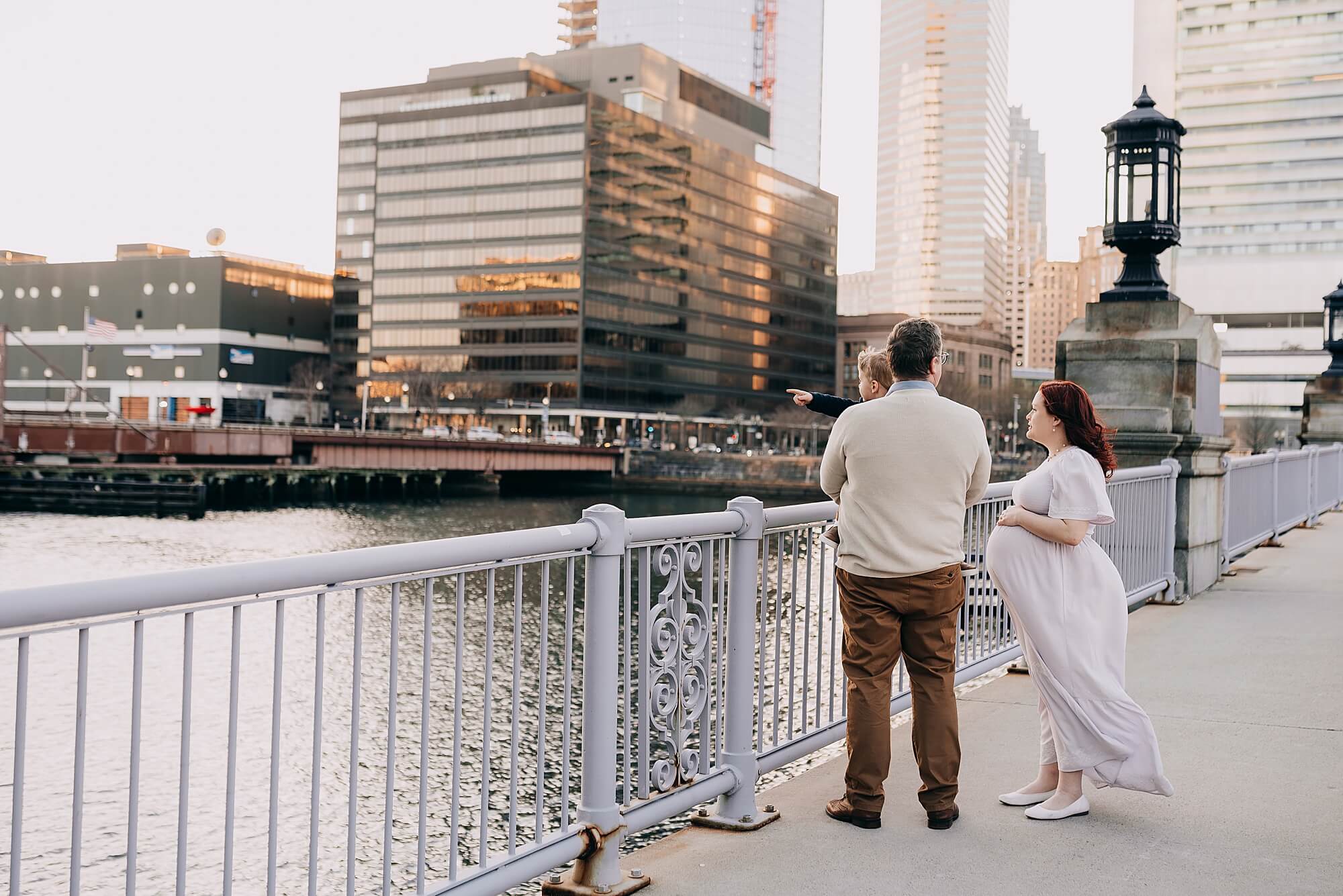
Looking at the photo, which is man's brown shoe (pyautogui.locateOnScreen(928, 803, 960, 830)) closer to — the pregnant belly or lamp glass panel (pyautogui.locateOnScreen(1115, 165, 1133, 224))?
the pregnant belly

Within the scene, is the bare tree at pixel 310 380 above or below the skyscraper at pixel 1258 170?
below

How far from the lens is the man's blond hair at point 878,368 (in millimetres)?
4742

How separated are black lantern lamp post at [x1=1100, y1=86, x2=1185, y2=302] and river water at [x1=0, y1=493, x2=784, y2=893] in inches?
249

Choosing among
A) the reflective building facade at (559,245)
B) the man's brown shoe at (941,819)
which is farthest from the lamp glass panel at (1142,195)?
the reflective building facade at (559,245)

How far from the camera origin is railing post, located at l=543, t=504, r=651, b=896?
3926 millimetres

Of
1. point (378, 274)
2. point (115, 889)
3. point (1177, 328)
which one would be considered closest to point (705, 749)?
point (1177, 328)

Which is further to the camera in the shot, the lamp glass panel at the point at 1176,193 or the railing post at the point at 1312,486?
the railing post at the point at 1312,486

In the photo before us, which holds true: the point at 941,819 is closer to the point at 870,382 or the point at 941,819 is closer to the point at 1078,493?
the point at 1078,493

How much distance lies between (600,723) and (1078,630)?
194 centimetres

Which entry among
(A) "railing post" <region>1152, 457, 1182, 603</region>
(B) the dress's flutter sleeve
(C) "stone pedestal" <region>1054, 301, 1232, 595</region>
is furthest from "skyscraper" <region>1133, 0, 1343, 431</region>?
(B) the dress's flutter sleeve

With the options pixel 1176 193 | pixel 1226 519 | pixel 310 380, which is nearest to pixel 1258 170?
pixel 310 380

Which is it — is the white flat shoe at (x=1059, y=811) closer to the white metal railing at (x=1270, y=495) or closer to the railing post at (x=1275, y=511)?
the white metal railing at (x=1270, y=495)

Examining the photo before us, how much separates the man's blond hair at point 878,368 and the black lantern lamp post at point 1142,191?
7.24 m

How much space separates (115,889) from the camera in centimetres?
1105
